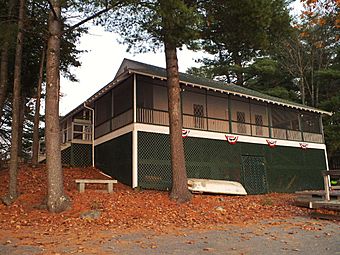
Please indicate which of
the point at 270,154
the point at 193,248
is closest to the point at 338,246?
the point at 193,248

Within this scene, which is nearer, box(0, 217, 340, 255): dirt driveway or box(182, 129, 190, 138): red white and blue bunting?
box(0, 217, 340, 255): dirt driveway

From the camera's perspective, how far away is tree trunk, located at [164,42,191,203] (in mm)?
11250

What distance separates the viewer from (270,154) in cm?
1825

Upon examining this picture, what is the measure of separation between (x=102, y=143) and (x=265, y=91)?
1767cm

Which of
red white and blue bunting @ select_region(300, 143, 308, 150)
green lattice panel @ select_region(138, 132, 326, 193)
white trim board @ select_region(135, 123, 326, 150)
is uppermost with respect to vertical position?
white trim board @ select_region(135, 123, 326, 150)

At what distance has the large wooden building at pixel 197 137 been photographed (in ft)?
46.3

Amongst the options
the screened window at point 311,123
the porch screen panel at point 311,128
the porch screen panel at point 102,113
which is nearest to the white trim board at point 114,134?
the porch screen panel at point 102,113

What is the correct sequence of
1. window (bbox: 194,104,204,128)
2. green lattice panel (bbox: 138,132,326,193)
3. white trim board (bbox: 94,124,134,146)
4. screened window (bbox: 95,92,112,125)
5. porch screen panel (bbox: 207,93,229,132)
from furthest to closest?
screened window (bbox: 95,92,112,125) < porch screen panel (bbox: 207,93,229,132) < window (bbox: 194,104,204,128) < white trim board (bbox: 94,124,134,146) < green lattice panel (bbox: 138,132,326,193)

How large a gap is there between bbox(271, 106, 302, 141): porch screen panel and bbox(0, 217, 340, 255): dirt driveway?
485 inches

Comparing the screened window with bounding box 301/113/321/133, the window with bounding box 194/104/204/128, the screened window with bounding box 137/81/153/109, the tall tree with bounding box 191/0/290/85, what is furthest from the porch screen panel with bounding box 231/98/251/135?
the tall tree with bounding box 191/0/290/85

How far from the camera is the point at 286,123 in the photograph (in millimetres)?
22375

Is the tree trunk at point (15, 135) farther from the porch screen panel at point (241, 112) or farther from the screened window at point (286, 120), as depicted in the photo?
the screened window at point (286, 120)

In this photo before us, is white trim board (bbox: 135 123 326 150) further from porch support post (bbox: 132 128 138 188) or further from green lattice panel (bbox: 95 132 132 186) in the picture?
green lattice panel (bbox: 95 132 132 186)

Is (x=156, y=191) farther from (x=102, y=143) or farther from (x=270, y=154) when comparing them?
(x=270, y=154)
